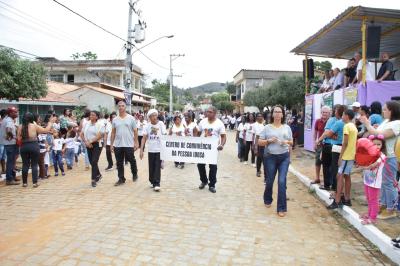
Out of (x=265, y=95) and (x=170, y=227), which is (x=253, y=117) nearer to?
(x=170, y=227)

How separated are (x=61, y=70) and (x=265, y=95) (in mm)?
22923

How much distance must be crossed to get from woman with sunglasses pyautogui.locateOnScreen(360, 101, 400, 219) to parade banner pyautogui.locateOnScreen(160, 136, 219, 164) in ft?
10.2

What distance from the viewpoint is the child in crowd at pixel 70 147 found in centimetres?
1006

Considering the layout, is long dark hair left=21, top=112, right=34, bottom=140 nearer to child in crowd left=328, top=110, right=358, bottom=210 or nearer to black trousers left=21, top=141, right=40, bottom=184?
black trousers left=21, top=141, right=40, bottom=184

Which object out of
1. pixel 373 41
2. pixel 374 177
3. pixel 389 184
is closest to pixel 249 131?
pixel 373 41

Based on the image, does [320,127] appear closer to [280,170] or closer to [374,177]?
[280,170]

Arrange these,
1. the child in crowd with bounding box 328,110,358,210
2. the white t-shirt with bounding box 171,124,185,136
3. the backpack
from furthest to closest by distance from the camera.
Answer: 1. the white t-shirt with bounding box 171,124,185,136
2. the child in crowd with bounding box 328,110,358,210
3. the backpack

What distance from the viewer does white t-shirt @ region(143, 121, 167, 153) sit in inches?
291

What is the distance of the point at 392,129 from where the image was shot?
4703 millimetres

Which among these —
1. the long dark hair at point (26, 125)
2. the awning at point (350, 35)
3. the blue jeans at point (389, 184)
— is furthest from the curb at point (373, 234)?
the long dark hair at point (26, 125)

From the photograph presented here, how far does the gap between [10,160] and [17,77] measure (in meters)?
2.94

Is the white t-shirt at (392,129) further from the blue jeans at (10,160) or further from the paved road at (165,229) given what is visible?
the blue jeans at (10,160)

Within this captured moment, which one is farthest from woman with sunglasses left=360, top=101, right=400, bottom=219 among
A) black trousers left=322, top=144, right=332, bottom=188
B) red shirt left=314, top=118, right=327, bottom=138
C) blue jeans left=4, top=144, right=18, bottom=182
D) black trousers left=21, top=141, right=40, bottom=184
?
blue jeans left=4, top=144, right=18, bottom=182

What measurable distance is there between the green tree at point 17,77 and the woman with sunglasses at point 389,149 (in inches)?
352
